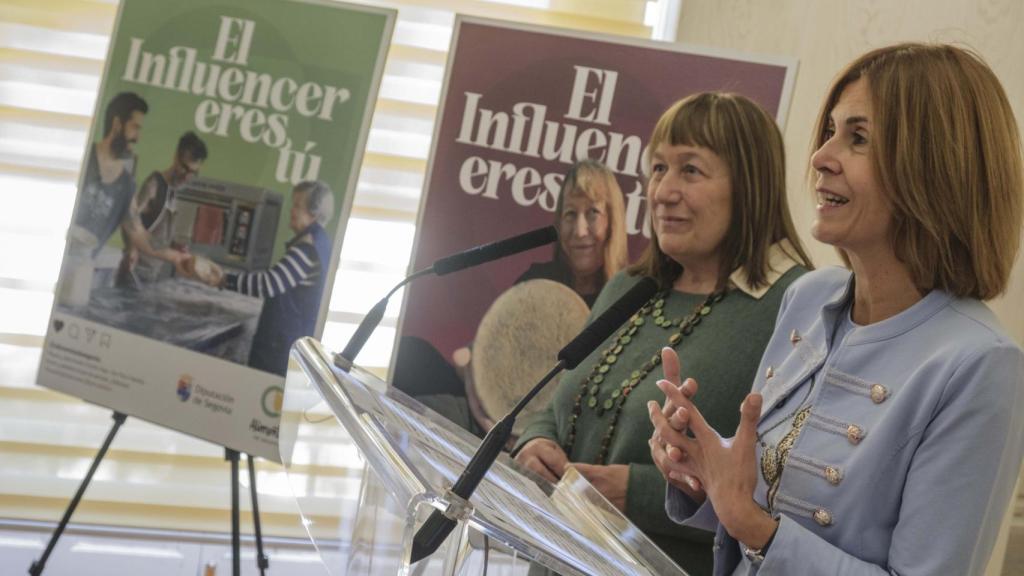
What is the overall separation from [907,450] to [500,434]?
485 mm

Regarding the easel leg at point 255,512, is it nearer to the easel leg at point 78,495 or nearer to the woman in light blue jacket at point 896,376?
the easel leg at point 78,495

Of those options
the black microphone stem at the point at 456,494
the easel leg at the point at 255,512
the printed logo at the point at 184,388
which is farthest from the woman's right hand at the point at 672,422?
the printed logo at the point at 184,388

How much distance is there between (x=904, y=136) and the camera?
1377mm

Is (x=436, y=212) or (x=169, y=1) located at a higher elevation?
(x=169, y=1)

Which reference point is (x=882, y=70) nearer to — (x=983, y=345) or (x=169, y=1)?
(x=983, y=345)

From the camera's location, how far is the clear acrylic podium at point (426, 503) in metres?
0.92

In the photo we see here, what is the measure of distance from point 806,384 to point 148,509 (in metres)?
2.81

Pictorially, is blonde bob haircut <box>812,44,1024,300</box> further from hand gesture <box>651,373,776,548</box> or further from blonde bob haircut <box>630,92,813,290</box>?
blonde bob haircut <box>630,92,813,290</box>

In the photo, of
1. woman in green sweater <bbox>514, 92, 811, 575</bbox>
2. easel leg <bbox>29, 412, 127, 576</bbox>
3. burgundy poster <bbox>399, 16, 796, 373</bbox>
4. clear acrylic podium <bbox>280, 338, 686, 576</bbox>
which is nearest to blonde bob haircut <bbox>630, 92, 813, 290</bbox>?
woman in green sweater <bbox>514, 92, 811, 575</bbox>

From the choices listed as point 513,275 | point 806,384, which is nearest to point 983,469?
point 806,384

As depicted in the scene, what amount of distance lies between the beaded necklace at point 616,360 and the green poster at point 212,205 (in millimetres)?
1112

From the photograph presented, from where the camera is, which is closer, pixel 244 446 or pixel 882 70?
pixel 882 70

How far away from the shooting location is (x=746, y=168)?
2.08 m

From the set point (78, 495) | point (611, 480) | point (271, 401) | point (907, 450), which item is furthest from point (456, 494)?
point (78, 495)
